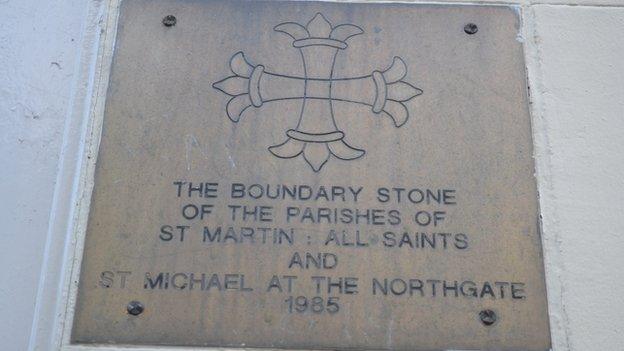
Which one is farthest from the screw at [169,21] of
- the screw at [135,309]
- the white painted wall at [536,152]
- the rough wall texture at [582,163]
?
the rough wall texture at [582,163]

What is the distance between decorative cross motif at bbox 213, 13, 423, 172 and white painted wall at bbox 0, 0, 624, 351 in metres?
0.51

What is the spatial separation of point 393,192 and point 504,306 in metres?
0.54

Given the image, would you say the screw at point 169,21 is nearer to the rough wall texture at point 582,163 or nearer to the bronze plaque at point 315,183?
the bronze plaque at point 315,183

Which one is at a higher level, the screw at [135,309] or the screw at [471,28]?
the screw at [471,28]

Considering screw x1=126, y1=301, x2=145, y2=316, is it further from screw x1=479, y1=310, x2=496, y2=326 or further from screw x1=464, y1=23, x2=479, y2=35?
screw x1=464, y1=23, x2=479, y2=35

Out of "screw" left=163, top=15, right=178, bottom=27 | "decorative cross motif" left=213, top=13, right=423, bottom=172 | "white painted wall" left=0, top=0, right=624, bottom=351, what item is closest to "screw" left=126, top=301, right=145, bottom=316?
"white painted wall" left=0, top=0, right=624, bottom=351

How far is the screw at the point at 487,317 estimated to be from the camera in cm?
259

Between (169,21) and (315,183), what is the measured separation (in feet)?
2.90

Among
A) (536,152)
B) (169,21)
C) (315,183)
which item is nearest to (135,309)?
(315,183)

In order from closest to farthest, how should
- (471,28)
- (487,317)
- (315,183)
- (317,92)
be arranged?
(487,317), (315,183), (317,92), (471,28)

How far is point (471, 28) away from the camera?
305cm

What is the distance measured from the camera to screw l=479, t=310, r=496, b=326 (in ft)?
8.50

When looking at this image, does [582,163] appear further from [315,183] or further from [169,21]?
[169,21]

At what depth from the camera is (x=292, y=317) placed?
260 cm
